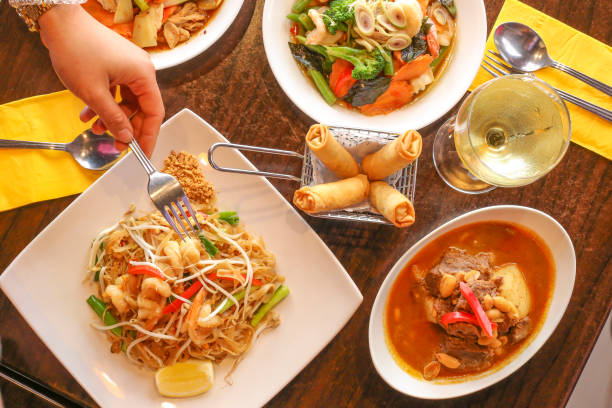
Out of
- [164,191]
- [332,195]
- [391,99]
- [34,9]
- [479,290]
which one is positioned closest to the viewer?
[34,9]

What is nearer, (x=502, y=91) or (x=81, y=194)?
(x=502, y=91)

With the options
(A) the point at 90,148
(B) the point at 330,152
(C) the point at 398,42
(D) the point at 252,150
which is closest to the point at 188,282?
(D) the point at 252,150

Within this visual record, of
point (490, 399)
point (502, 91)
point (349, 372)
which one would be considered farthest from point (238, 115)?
point (490, 399)

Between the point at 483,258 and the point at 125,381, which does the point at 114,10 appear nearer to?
the point at 125,381

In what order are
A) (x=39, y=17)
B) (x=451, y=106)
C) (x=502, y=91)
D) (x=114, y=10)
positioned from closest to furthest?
(x=39, y=17)
(x=502, y=91)
(x=451, y=106)
(x=114, y=10)

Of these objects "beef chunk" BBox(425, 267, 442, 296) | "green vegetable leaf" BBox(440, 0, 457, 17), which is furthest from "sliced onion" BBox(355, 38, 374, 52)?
"beef chunk" BBox(425, 267, 442, 296)

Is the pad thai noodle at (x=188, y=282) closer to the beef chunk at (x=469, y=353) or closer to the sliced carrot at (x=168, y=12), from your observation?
the sliced carrot at (x=168, y=12)

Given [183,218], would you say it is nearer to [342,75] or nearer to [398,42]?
[342,75]

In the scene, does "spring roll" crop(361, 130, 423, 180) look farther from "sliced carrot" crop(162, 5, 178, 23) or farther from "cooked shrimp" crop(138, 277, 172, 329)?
"sliced carrot" crop(162, 5, 178, 23)
